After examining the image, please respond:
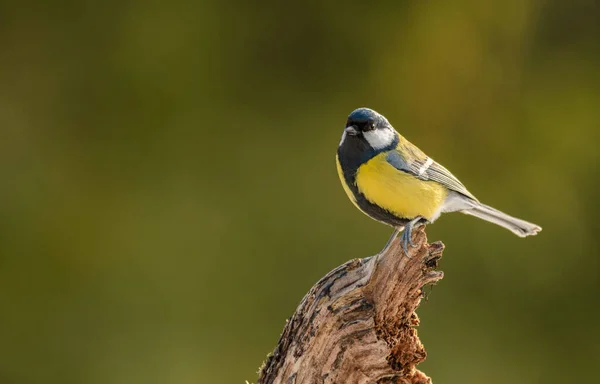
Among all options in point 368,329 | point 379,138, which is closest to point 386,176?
point 379,138

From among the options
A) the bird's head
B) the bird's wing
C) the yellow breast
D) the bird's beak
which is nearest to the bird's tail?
the bird's wing

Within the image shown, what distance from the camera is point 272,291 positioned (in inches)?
187

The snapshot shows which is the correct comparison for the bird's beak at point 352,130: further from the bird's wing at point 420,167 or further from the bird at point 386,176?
the bird's wing at point 420,167

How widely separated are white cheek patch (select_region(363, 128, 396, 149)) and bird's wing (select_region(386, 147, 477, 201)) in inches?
1.8

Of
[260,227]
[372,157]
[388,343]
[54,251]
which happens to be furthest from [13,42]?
[388,343]

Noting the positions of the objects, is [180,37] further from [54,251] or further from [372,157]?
[372,157]

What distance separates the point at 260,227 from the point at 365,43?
146 centimetres

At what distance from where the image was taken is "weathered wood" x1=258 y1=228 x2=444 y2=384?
204cm

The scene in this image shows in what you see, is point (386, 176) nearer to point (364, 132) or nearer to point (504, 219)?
point (364, 132)

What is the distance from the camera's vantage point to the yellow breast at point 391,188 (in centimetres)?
228

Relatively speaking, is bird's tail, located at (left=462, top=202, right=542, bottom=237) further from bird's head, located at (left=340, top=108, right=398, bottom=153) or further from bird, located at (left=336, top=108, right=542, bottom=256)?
bird's head, located at (left=340, top=108, right=398, bottom=153)

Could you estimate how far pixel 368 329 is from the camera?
2.05 m

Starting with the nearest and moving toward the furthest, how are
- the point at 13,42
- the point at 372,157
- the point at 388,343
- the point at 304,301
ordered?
1. the point at 388,343
2. the point at 304,301
3. the point at 372,157
4. the point at 13,42

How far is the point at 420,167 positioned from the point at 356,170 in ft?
0.85
